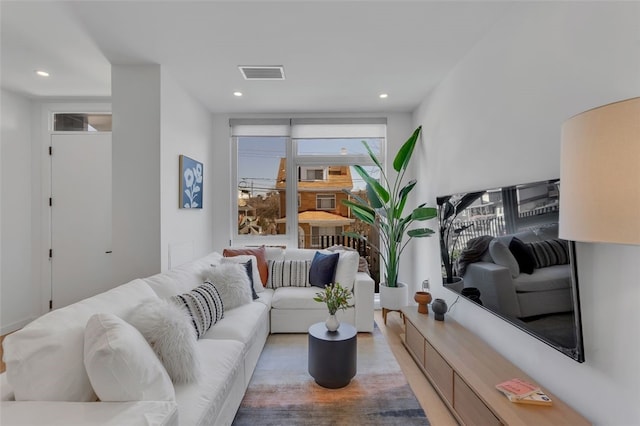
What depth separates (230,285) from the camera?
8.40ft

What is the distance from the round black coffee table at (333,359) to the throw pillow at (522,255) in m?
1.25

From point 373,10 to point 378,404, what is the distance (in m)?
2.70

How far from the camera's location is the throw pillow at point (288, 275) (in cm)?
342

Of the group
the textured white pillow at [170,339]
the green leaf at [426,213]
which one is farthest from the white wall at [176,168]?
the green leaf at [426,213]

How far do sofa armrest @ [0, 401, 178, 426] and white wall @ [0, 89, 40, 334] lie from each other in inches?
125

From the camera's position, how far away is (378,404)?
200 centimetres

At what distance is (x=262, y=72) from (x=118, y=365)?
2626 mm

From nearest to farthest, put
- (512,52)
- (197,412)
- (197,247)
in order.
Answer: (197,412)
(512,52)
(197,247)

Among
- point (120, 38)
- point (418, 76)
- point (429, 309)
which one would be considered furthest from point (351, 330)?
point (120, 38)

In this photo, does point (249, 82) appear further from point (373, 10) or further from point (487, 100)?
point (487, 100)

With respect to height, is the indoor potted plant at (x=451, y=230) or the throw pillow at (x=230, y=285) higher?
the indoor potted plant at (x=451, y=230)

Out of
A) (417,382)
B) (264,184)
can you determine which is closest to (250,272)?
(264,184)

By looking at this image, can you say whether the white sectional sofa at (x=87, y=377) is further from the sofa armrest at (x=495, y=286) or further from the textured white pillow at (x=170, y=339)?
the sofa armrest at (x=495, y=286)

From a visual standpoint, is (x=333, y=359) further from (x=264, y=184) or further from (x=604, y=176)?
(x=264, y=184)
